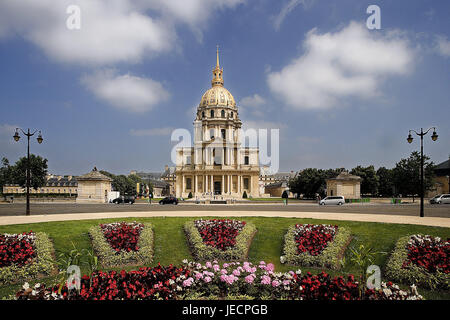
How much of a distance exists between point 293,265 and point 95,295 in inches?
302

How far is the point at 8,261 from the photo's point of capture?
413 inches

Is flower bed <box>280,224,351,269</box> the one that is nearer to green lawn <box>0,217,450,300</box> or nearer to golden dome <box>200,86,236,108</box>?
green lawn <box>0,217,450,300</box>

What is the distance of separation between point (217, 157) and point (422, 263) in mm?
85528

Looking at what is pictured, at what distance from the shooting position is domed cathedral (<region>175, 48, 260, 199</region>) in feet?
294

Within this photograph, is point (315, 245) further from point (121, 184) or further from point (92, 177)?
point (121, 184)

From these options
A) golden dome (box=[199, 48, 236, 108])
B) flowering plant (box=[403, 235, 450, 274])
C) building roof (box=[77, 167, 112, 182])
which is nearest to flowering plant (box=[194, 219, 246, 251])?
flowering plant (box=[403, 235, 450, 274])

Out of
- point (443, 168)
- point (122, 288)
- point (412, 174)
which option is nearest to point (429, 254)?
point (122, 288)

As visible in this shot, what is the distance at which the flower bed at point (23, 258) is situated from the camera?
998cm

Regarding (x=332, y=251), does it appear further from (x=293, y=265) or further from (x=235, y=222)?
(x=235, y=222)

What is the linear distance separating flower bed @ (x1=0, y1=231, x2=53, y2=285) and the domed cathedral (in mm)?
71420

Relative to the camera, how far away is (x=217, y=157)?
94812 millimetres

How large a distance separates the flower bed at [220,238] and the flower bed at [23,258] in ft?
18.8

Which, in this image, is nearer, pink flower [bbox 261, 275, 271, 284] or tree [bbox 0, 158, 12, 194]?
pink flower [bbox 261, 275, 271, 284]
